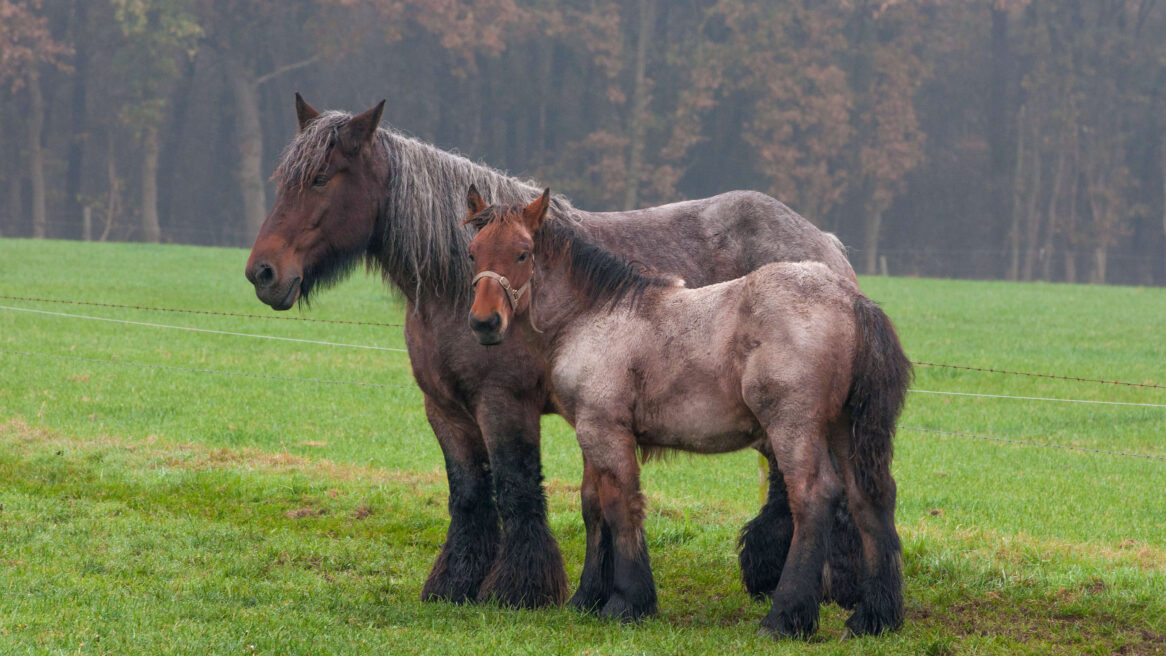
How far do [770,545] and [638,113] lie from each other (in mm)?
42376

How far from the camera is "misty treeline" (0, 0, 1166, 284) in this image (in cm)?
4581

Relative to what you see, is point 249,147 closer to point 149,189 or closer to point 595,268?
point 149,189

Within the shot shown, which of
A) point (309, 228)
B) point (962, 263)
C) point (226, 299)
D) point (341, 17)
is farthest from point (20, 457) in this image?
point (962, 263)

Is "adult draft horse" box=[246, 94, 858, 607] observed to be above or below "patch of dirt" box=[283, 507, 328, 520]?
above

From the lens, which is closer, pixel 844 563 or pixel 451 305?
pixel 844 563

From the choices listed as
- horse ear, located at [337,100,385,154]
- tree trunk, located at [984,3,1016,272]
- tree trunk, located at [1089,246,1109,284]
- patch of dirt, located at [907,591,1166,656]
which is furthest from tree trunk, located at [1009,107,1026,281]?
horse ear, located at [337,100,385,154]

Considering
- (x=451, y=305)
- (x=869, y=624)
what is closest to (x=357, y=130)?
(x=451, y=305)

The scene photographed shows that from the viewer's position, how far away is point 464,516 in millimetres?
6371

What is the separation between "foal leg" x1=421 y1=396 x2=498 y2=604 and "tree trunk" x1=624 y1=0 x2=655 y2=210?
39081 millimetres

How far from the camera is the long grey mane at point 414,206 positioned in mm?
5992

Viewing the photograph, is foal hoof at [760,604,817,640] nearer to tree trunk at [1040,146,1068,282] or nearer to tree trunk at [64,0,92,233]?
tree trunk at [64,0,92,233]

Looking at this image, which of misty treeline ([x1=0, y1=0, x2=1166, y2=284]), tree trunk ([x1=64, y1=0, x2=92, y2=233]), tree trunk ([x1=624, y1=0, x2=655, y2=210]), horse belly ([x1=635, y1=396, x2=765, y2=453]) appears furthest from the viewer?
tree trunk ([x1=624, y1=0, x2=655, y2=210])

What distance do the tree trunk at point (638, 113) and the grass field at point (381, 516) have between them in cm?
2823

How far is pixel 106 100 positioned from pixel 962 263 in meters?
37.2
